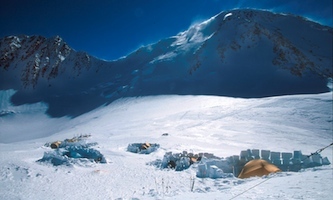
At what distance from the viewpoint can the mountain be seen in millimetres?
69938

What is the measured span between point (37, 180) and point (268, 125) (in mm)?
25485

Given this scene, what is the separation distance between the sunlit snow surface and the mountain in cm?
2310

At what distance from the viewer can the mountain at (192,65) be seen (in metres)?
69.9

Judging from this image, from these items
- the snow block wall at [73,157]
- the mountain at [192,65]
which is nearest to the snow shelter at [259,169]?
the snow block wall at [73,157]

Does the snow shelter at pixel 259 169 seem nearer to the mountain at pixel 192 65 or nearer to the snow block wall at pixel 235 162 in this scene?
the snow block wall at pixel 235 162

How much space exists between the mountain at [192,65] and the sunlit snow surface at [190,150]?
75.8 ft

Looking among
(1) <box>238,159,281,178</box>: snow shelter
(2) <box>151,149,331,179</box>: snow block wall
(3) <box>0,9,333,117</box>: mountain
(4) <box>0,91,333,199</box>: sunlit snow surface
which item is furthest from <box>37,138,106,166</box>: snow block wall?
(3) <box>0,9,333,117</box>: mountain

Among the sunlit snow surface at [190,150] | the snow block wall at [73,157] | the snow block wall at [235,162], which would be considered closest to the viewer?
the sunlit snow surface at [190,150]

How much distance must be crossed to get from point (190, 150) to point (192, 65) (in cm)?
6434

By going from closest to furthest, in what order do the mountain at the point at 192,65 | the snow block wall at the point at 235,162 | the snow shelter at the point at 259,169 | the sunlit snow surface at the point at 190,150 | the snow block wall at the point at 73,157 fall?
the sunlit snow surface at the point at 190,150
the snow shelter at the point at 259,169
the snow block wall at the point at 235,162
the snow block wall at the point at 73,157
the mountain at the point at 192,65

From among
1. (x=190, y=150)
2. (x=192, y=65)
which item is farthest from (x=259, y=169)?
(x=192, y=65)

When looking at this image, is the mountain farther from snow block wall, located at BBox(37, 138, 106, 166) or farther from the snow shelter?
the snow shelter

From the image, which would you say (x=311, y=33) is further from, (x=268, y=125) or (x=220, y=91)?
(x=268, y=125)

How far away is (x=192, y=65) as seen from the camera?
81.4 m
